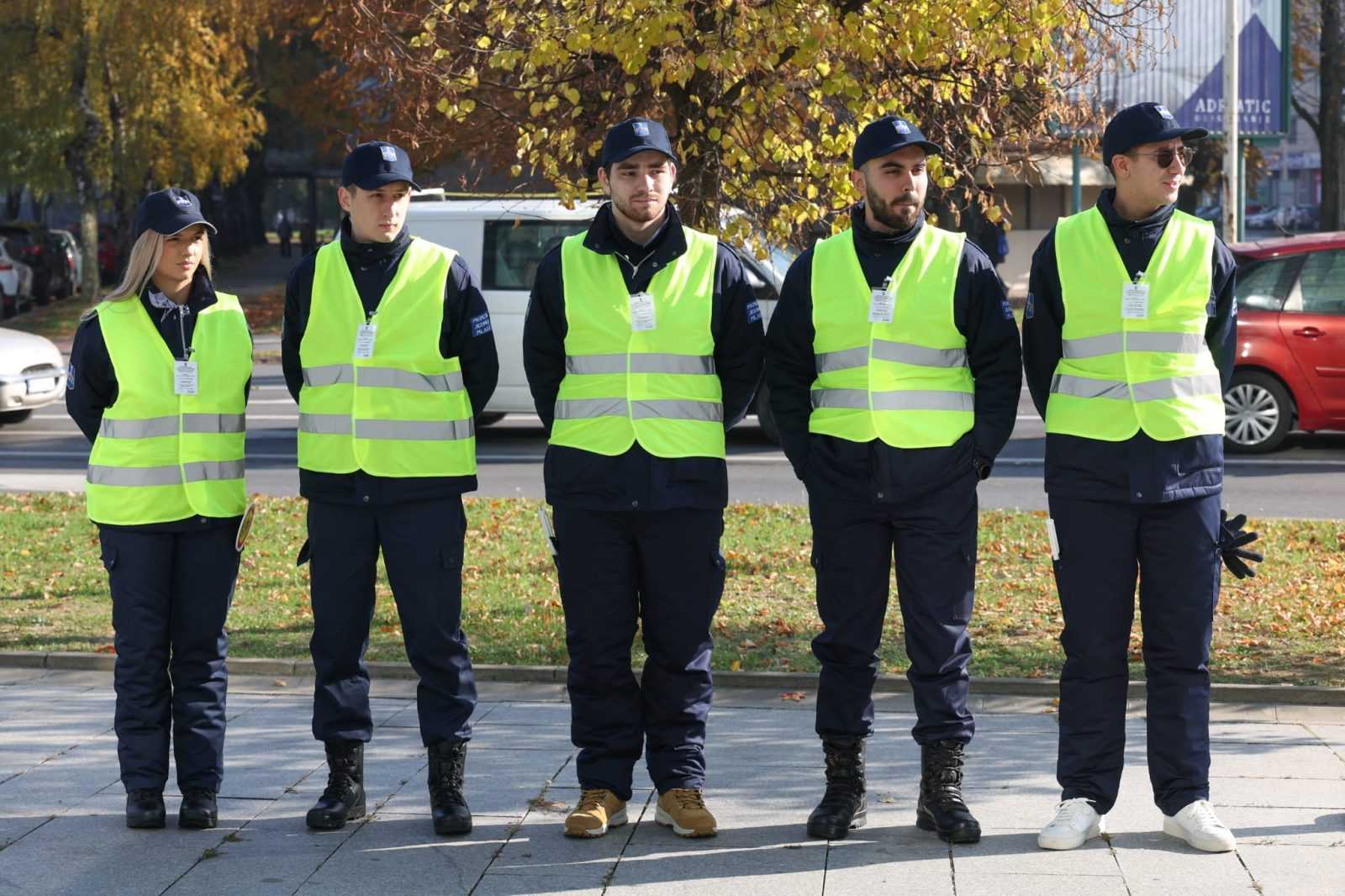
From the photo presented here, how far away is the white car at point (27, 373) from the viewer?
1758 cm

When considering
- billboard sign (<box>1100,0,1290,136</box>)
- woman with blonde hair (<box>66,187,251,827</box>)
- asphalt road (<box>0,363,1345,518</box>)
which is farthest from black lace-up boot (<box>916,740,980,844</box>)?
billboard sign (<box>1100,0,1290,136</box>)

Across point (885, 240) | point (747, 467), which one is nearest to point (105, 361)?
point (885, 240)

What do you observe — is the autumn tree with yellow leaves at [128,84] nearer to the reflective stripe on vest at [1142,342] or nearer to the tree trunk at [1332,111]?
the tree trunk at [1332,111]

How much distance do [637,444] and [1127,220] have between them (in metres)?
1.66

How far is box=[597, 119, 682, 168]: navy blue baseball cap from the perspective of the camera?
5504mm

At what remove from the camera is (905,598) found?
5602 millimetres

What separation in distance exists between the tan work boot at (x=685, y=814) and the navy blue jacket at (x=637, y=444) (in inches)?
36.0

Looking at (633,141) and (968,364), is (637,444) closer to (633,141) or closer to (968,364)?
(633,141)

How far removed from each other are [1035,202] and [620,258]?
3325 cm

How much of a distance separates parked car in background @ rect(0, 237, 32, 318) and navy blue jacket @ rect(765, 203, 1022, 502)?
30.3 metres

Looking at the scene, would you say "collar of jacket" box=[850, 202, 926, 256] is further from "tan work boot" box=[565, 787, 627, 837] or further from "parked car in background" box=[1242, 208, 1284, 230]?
"parked car in background" box=[1242, 208, 1284, 230]

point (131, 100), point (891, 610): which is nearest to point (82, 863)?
point (891, 610)

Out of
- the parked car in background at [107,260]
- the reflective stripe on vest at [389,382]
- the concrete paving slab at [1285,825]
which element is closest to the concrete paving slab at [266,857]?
the reflective stripe on vest at [389,382]

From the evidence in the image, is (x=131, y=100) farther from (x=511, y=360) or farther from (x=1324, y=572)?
(x=1324, y=572)
